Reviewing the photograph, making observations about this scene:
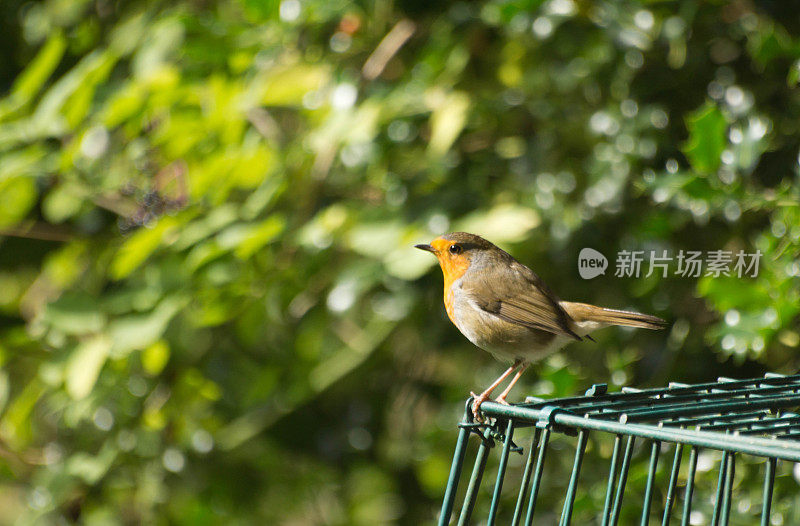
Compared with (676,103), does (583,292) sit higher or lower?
lower

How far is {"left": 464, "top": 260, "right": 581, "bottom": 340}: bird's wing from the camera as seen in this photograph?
2.26m

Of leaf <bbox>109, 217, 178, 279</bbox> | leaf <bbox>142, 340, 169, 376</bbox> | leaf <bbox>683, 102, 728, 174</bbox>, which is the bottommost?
leaf <bbox>142, 340, 169, 376</bbox>

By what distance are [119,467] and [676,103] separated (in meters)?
2.34

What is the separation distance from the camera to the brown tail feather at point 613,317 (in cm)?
209

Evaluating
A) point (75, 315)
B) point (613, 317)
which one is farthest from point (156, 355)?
point (613, 317)

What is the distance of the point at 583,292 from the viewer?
292 cm

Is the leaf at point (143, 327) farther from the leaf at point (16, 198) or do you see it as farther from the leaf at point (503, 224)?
the leaf at point (503, 224)

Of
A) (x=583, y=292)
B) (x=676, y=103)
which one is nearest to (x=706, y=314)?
(x=583, y=292)

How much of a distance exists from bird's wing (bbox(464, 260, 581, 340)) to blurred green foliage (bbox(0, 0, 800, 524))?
140mm

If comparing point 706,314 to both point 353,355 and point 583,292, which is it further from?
point 353,355

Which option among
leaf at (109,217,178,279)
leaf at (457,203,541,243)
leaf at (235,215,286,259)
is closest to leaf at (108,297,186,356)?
leaf at (109,217,178,279)

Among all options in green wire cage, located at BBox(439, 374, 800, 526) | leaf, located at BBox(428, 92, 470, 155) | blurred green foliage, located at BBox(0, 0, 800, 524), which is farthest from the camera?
leaf, located at BBox(428, 92, 470, 155)

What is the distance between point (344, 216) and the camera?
106 inches

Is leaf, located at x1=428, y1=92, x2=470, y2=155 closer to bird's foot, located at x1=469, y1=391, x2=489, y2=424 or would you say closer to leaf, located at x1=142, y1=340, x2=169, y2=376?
leaf, located at x1=142, y1=340, x2=169, y2=376
